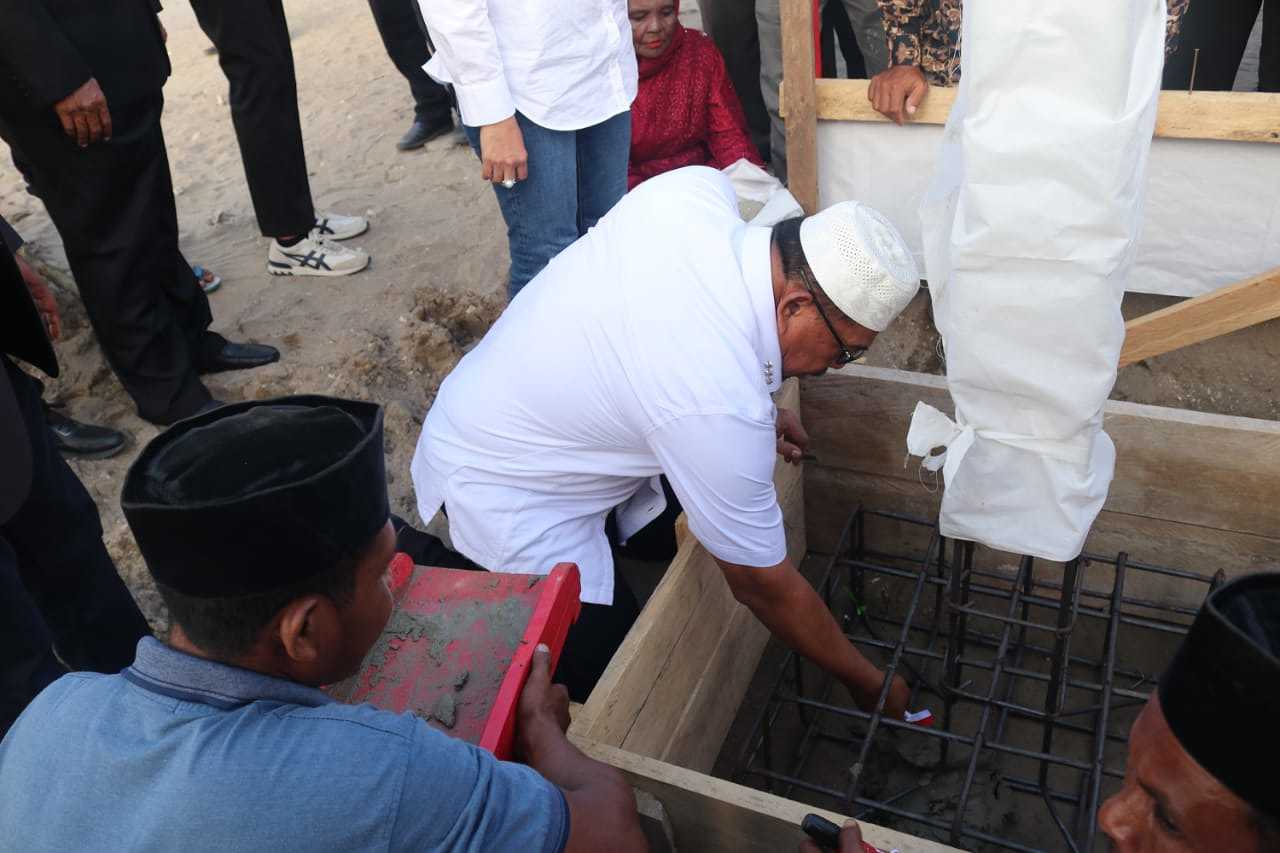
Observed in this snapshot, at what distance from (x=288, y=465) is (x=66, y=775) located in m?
0.43

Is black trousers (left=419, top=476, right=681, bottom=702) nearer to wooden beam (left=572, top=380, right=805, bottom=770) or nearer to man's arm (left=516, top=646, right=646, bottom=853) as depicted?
wooden beam (left=572, top=380, right=805, bottom=770)

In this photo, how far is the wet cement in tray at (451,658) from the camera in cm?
163

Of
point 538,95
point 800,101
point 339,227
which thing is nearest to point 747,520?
point 538,95

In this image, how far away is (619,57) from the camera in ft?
10.1

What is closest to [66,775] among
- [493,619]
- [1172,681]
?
[493,619]

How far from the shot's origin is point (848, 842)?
1.45 meters

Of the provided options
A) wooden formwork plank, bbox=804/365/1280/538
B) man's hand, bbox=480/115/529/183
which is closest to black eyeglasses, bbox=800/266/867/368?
wooden formwork plank, bbox=804/365/1280/538

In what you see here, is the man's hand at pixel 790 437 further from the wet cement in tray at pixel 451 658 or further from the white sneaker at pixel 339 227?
the white sneaker at pixel 339 227

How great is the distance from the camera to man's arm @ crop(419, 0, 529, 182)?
8.79 ft

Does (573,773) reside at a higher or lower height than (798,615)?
higher

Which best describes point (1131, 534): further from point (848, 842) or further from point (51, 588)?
point (51, 588)

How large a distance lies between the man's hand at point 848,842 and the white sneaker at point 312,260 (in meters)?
3.50

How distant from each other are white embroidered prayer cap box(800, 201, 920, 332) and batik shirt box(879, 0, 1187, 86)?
1.59 m

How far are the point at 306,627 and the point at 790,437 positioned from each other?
1.64 meters
